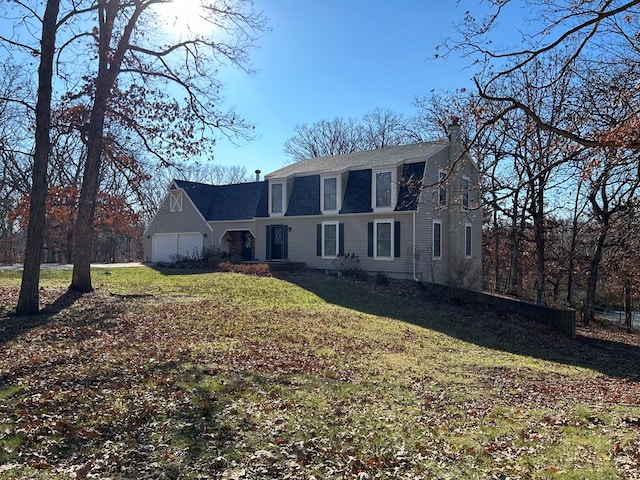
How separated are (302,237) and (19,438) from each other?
62.6 ft

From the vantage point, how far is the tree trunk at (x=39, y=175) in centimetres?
1024

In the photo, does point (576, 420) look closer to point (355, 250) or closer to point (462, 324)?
point (462, 324)

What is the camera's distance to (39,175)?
33.6 ft

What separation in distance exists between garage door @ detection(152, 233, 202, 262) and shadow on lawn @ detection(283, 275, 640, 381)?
1014cm

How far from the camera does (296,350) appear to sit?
8.81 meters

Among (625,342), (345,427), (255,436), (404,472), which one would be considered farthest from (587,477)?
(625,342)

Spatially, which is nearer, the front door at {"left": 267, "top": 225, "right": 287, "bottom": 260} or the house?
the house

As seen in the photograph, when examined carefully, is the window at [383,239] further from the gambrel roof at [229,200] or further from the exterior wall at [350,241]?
the gambrel roof at [229,200]

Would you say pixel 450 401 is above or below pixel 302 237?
below

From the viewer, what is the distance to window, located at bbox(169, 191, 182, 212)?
2872 centimetres

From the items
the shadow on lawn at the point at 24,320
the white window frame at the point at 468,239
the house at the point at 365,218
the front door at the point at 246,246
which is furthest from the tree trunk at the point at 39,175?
the white window frame at the point at 468,239

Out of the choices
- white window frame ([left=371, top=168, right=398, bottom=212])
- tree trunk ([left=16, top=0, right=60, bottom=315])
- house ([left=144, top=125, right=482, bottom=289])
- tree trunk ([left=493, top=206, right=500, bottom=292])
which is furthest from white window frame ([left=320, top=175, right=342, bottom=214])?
tree trunk ([left=16, top=0, right=60, bottom=315])

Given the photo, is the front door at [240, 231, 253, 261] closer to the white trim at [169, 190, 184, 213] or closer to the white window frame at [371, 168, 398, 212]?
the white trim at [169, 190, 184, 213]

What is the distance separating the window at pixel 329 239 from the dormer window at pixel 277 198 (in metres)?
2.80
